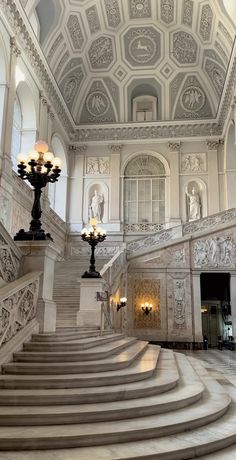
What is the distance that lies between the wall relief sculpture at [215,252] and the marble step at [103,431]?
13.8 metres

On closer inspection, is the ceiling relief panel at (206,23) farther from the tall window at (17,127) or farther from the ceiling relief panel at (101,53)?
the tall window at (17,127)

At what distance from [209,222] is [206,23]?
965cm

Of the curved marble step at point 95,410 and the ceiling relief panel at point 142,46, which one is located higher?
the ceiling relief panel at point 142,46

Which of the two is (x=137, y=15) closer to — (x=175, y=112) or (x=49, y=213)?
(x=175, y=112)

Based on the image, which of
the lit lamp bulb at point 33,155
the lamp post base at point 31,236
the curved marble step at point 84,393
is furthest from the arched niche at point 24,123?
the curved marble step at point 84,393

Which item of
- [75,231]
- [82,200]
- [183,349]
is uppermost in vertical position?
[82,200]

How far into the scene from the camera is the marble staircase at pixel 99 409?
3.54 meters

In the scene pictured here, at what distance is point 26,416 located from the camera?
3.86 meters

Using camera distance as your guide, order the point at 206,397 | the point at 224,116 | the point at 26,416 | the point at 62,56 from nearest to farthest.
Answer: the point at 26,416, the point at 206,397, the point at 62,56, the point at 224,116

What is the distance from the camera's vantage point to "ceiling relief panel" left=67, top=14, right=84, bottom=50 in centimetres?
1984

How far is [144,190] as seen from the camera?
23391mm

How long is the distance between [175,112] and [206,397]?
67.8ft

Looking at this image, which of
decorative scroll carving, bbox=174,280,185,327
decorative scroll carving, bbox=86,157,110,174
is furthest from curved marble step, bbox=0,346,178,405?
decorative scroll carving, bbox=86,157,110,174

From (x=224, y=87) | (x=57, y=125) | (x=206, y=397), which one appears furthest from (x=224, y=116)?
(x=206, y=397)
